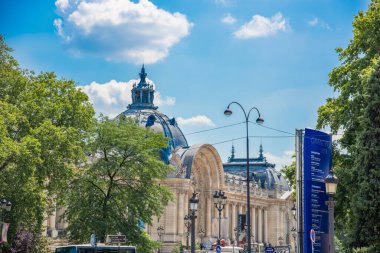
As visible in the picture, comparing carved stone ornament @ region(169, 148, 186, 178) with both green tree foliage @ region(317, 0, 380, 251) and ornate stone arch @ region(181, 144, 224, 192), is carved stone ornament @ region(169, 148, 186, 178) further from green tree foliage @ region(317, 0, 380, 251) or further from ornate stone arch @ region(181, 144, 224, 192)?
green tree foliage @ region(317, 0, 380, 251)

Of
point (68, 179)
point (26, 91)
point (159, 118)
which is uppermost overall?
point (159, 118)

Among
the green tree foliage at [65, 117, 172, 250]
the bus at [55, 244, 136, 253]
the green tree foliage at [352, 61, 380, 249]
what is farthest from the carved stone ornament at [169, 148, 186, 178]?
the green tree foliage at [352, 61, 380, 249]

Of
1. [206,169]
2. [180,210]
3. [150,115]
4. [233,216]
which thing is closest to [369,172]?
[180,210]

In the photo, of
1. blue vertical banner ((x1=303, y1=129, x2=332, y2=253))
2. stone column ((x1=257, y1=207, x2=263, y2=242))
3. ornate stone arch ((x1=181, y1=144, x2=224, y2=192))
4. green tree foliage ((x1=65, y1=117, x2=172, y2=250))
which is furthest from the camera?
stone column ((x1=257, y1=207, x2=263, y2=242))

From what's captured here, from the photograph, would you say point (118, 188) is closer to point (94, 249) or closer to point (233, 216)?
point (94, 249)

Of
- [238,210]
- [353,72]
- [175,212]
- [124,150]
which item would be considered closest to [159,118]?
[175,212]

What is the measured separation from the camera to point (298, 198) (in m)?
37.3

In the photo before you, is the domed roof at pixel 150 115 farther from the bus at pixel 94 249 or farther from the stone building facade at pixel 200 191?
the bus at pixel 94 249

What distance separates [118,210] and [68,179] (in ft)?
13.5

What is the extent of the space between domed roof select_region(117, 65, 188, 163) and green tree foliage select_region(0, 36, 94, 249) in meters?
37.8

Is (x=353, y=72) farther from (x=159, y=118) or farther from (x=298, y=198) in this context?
(x=159, y=118)

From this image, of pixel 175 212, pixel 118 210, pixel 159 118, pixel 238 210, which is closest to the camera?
pixel 118 210

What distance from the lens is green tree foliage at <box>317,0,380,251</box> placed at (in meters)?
31.6

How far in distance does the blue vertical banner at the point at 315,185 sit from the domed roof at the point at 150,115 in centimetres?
4474
